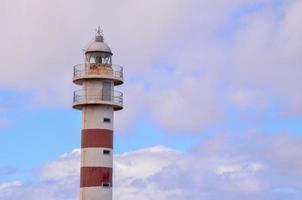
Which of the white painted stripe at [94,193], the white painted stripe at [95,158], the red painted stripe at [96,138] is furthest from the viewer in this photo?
the red painted stripe at [96,138]

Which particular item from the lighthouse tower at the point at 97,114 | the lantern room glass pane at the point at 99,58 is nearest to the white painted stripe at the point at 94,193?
the lighthouse tower at the point at 97,114

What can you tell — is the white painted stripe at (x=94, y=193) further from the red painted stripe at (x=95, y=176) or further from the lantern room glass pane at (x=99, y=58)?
the lantern room glass pane at (x=99, y=58)

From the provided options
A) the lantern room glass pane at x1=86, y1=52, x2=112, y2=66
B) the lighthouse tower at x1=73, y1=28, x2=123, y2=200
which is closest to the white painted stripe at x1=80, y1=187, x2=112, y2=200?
the lighthouse tower at x1=73, y1=28, x2=123, y2=200

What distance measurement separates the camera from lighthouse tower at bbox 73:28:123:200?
7744 cm

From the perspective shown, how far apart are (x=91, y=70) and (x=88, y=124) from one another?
3.03m

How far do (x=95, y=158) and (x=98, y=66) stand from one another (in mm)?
5206

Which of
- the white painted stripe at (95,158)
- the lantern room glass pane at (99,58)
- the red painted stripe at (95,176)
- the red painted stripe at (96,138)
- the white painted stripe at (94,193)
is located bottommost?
the white painted stripe at (94,193)

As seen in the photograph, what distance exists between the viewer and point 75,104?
258ft

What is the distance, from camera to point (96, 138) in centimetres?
7775

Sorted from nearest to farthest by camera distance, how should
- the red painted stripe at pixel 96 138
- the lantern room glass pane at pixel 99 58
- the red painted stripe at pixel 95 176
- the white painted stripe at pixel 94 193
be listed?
1. the white painted stripe at pixel 94 193
2. the red painted stripe at pixel 95 176
3. the red painted stripe at pixel 96 138
4. the lantern room glass pane at pixel 99 58

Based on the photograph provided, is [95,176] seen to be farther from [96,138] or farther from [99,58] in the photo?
[99,58]

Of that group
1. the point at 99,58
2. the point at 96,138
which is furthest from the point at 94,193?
the point at 99,58

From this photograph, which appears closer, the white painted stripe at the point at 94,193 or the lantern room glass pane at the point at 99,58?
the white painted stripe at the point at 94,193

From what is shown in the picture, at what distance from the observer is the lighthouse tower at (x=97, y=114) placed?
254 ft
